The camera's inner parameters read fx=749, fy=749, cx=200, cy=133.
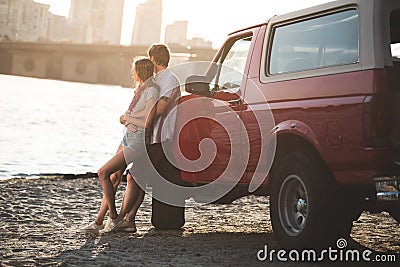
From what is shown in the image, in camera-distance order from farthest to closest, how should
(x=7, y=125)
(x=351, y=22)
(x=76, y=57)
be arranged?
(x=76, y=57)
(x=7, y=125)
(x=351, y=22)

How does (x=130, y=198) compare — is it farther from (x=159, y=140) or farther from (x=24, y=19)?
(x=24, y=19)

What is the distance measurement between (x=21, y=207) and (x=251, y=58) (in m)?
3.86

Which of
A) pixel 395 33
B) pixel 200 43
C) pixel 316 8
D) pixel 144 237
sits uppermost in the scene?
pixel 200 43

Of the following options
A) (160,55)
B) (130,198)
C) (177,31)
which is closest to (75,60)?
(177,31)

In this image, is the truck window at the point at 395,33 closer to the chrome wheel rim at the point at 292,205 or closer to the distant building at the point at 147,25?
the chrome wheel rim at the point at 292,205

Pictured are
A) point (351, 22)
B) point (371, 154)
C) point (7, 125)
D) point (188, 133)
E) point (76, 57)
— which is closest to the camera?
point (371, 154)

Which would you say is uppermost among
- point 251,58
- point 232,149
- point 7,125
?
point 251,58

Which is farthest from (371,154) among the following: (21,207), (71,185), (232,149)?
(71,185)

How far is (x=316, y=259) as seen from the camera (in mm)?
5734

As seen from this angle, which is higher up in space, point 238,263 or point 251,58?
point 251,58

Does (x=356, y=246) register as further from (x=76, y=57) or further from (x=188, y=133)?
(x=76, y=57)

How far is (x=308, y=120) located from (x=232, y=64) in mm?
1875

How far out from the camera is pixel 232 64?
7.24 metres

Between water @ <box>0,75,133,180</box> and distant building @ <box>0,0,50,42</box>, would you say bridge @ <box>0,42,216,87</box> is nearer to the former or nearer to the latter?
water @ <box>0,75,133,180</box>
